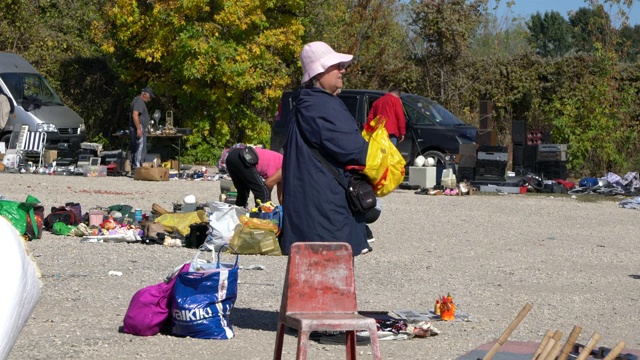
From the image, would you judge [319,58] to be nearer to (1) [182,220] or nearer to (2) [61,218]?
(1) [182,220]

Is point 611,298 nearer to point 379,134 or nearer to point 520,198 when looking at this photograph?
point 379,134

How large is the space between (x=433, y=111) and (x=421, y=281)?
12337mm

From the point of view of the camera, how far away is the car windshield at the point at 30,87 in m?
25.3

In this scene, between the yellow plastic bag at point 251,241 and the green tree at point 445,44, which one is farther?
the green tree at point 445,44

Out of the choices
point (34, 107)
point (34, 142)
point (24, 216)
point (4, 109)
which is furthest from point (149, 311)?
point (34, 107)

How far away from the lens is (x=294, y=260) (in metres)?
6.17

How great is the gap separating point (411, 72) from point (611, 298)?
Result: 745 inches

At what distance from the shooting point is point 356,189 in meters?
7.21

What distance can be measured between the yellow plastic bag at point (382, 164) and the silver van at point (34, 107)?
17.6m

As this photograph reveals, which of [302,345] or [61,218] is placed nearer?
[302,345]

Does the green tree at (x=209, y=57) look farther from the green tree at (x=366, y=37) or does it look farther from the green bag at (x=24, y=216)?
the green bag at (x=24, y=216)

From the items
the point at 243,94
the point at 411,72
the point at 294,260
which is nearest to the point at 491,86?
the point at 411,72

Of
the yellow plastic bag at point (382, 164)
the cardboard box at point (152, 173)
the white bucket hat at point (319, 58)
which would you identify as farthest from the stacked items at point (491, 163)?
the white bucket hat at point (319, 58)

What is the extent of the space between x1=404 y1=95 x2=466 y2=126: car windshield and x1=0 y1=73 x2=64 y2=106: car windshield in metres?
9.06
